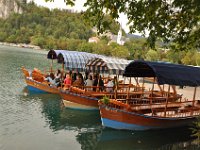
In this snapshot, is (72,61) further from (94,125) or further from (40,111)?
(94,125)

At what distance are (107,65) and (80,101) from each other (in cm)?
301

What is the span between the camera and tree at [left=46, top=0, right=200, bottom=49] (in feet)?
24.2

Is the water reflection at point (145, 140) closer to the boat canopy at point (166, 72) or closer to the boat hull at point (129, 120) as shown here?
the boat hull at point (129, 120)

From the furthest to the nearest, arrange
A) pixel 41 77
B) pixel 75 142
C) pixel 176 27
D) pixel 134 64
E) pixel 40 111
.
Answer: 1. pixel 41 77
2. pixel 40 111
3. pixel 134 64
4. pixel 75 142
5. pixel 176 27

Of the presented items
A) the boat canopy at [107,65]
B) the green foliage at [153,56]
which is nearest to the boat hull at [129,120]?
the boat canopy at [107,65]

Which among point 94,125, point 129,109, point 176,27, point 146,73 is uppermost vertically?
point 176,27

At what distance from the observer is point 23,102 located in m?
23.7

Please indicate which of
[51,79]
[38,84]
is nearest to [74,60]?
[51,79]

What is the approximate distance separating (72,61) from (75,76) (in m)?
1.45

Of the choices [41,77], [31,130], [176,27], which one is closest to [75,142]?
[31,130]

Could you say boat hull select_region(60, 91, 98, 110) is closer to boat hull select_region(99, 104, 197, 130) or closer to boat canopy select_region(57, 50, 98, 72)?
boat canopy select_region(57, 50, 98, 72)

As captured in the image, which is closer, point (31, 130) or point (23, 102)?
point (31, 130)

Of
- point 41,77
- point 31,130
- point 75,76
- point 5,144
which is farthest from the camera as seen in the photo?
point 41,77

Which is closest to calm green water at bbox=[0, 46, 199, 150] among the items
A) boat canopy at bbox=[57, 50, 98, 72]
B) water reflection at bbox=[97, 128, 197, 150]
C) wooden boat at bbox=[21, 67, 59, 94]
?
water reflection at bbox=[97, 128, 197, 150]
